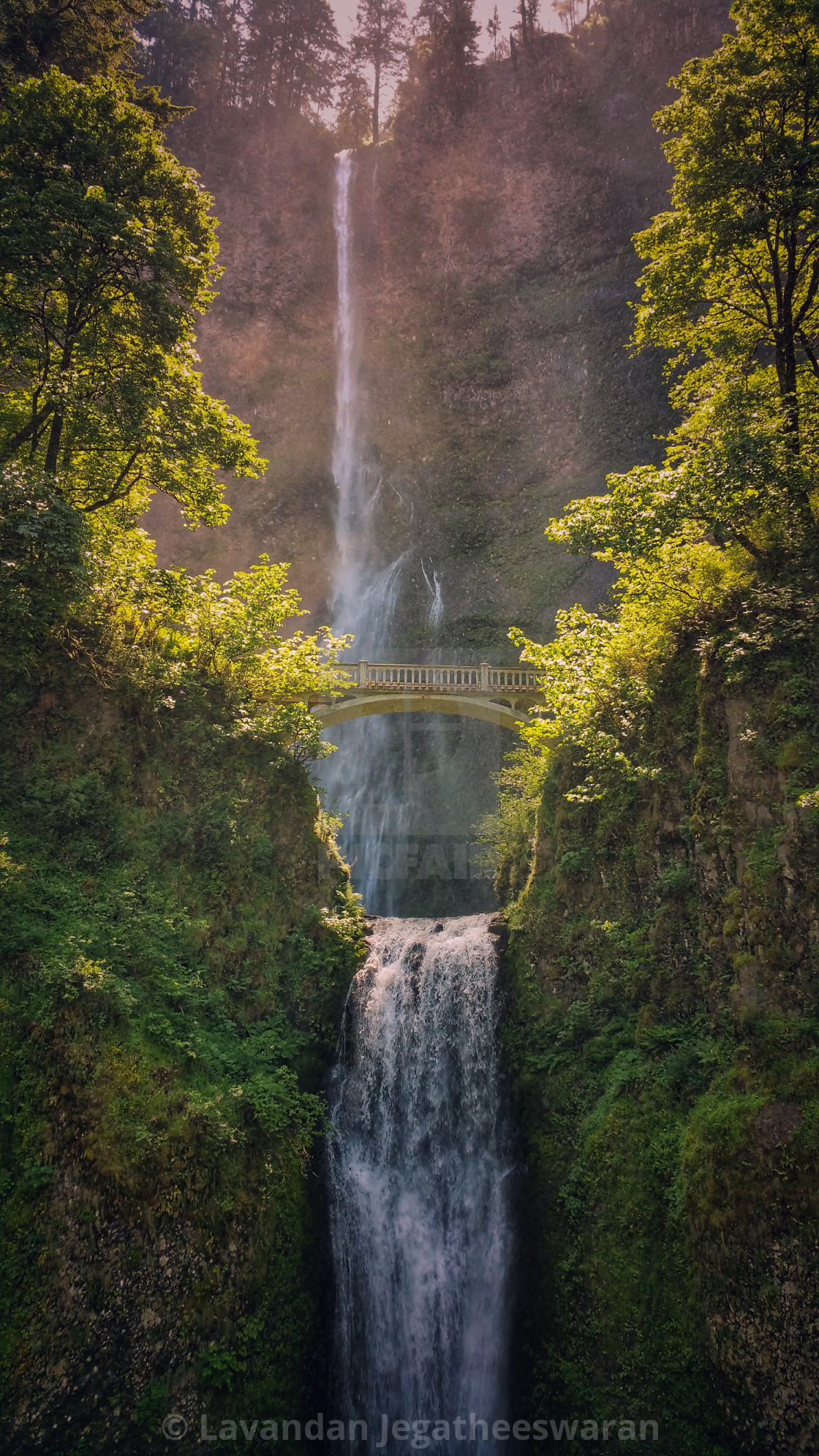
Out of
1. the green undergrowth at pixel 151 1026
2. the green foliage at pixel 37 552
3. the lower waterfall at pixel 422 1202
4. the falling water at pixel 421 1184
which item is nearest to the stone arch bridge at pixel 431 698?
the green undergrowth at pixel 151 1026

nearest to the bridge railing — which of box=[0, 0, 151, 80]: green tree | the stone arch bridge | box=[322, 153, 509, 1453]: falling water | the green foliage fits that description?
the stone arch bridge

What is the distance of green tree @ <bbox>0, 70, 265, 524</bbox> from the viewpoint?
973 cm

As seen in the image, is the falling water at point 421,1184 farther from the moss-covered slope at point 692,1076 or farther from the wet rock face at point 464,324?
the wet rock face at point 464,324

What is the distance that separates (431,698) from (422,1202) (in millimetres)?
14324

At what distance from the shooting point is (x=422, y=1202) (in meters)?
11.1

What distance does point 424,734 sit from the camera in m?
33.0

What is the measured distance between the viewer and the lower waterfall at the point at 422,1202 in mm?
9961

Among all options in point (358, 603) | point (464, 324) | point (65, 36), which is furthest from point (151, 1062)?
point (464, 324)

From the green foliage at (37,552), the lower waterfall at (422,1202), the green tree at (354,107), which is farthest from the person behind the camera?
the green tree at (354,107)

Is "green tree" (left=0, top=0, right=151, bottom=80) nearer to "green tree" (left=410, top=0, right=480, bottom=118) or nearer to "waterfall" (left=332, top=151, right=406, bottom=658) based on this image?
"waterfall" (left=332, top=151, right=406, bottom=658)

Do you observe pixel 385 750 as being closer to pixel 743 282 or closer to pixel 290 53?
pixel 743 282

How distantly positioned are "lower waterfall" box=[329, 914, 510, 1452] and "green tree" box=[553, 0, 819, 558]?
8.74 meters

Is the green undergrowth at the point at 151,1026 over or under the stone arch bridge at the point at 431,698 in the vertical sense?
under

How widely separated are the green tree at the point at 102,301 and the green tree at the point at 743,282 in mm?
6631
